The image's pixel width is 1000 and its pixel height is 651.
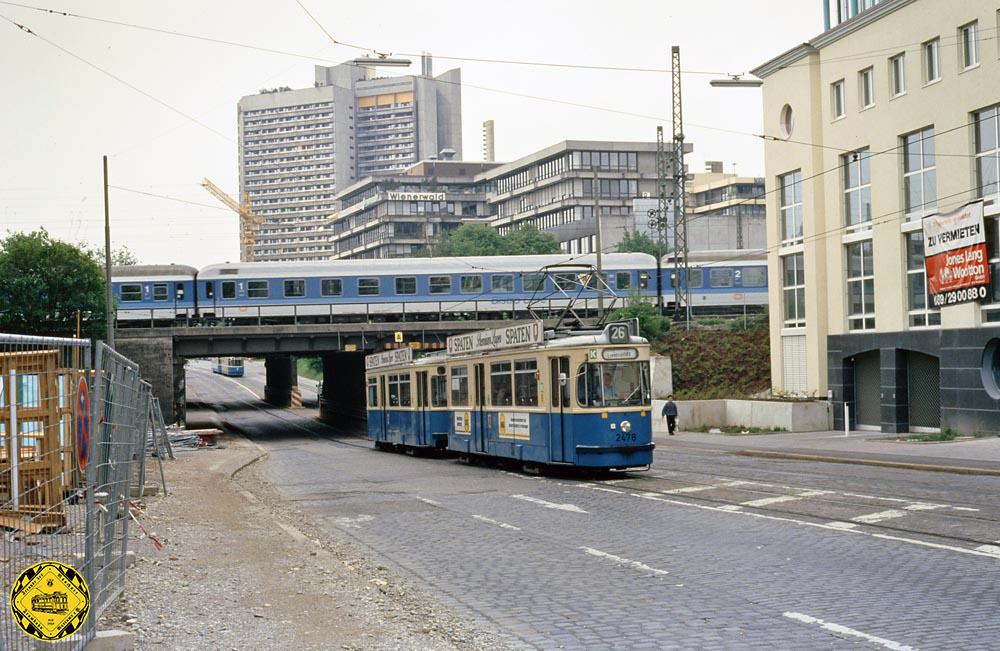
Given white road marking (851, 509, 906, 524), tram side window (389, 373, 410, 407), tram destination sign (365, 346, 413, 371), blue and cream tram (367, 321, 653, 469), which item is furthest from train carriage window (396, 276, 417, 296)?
white road marking (851, 509, 906, 524)

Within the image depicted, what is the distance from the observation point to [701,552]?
508 inches

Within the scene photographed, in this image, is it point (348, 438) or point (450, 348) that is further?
point (348, 438)

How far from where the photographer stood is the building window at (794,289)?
4512 cm

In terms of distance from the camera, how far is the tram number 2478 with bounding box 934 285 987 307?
111ft

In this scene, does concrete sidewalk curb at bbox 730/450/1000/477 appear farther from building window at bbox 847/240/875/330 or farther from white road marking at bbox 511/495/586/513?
building window at bbox 847/240/875/330

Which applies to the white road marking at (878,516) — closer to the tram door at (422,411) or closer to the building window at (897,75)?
the tram door at (422,411)

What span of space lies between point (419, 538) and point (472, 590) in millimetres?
4190

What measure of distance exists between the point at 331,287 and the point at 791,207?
25245 millimetres

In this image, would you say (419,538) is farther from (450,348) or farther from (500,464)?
(450,348)

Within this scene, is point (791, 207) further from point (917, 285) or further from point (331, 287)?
point (331, 287)

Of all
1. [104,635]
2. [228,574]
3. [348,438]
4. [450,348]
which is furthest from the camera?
[348,438]

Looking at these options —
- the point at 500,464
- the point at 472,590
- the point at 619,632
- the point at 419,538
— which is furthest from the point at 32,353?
the point at 500,464

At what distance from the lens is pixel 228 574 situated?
1208 cm

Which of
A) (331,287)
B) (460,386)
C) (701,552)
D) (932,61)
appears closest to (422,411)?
(460,386)
